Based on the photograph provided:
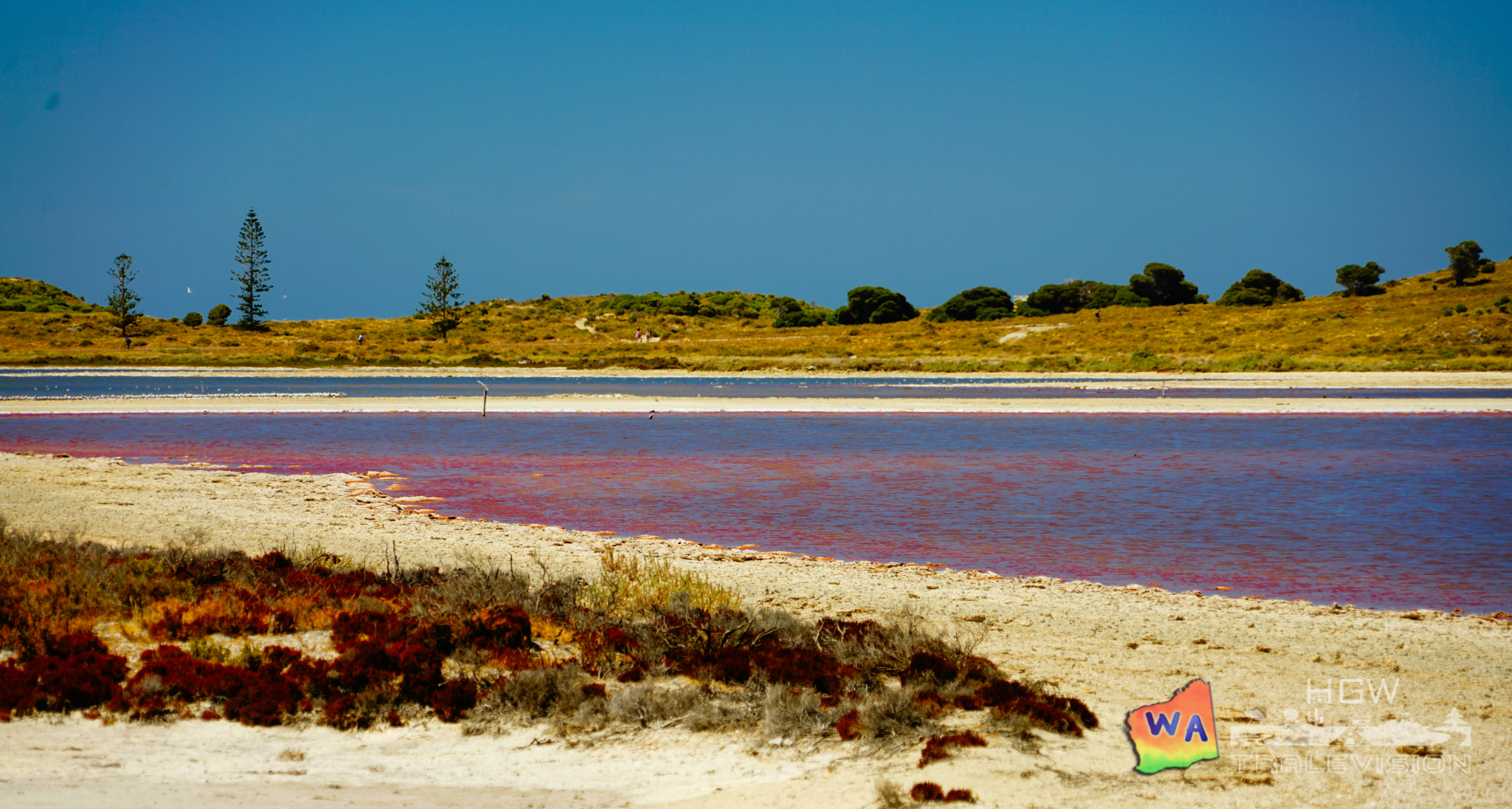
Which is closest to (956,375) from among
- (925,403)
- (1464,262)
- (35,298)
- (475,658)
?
(925,403)

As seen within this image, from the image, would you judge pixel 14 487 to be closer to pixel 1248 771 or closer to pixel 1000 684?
pixel 1000 684

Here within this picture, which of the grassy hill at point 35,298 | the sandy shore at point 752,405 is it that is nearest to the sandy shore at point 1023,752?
the sandy shore at point 752,405

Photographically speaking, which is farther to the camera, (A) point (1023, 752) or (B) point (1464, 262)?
(B) point (1464, 262)

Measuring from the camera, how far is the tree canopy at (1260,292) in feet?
270

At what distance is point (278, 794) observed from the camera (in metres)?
5.58

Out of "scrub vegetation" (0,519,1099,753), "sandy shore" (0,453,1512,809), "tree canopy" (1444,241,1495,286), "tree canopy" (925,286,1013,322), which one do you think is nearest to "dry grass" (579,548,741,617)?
"scrub vegetation" (0,519,1099,753)

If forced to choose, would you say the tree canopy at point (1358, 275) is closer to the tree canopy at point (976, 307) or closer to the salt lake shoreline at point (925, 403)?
the tree canopy at point (976, 307)

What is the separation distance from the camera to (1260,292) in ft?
275

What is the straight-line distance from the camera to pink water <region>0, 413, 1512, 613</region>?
12.3m

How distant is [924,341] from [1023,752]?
70.4 m

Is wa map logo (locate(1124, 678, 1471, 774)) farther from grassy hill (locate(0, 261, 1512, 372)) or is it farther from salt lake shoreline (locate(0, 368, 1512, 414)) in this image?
grassy hill (locate(0, 261, 1512, 372))

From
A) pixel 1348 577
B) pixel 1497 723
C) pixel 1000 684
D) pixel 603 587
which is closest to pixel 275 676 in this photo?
pixel 603 587

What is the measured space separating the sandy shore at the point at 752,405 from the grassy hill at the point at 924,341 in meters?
19.5

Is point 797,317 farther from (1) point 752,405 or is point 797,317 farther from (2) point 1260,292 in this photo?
(1) point 752,405
